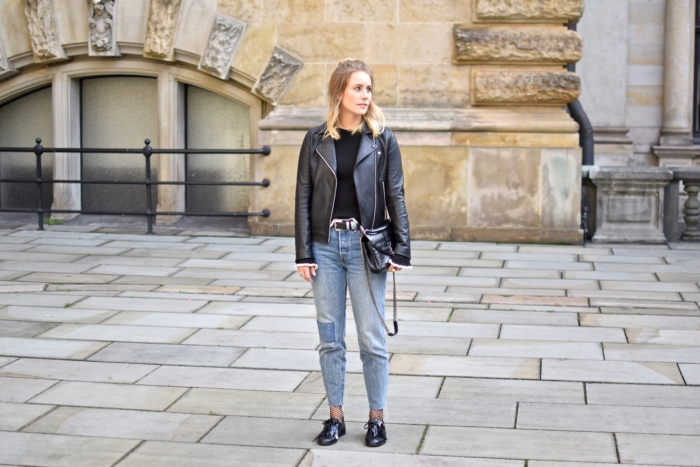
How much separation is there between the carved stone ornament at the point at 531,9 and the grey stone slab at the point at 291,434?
22.1ft

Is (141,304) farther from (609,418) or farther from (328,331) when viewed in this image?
(609,418)

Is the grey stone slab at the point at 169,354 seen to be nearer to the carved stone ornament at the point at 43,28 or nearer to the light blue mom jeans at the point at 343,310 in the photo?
the light blue mom jeans at the point at 343,310

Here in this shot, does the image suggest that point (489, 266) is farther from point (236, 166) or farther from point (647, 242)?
point (236, 166)

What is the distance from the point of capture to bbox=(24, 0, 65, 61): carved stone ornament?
11.6 m

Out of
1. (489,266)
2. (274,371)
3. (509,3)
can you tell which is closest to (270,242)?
(489,266)

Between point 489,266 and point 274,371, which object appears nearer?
point 274,371

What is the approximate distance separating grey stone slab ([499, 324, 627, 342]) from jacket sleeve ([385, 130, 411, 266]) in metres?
2.23

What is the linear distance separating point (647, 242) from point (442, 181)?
214cm

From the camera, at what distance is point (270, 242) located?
10734 mm

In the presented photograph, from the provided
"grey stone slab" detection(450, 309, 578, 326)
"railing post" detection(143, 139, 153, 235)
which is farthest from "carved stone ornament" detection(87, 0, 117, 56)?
"grey stone slab" detection(450, 309, 578, 326)

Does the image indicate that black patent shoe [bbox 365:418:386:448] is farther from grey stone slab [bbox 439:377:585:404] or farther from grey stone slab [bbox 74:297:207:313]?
grey stone slab [bbox 74:297:207:313]

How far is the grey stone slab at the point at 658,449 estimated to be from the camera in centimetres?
419

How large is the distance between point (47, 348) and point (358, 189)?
267 cm

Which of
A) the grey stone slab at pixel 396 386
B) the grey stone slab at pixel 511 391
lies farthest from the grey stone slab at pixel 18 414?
the grey stone slab at pixel 511 391
